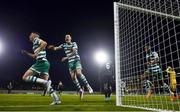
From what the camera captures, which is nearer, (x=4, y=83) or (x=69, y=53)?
(x=69, y=53)

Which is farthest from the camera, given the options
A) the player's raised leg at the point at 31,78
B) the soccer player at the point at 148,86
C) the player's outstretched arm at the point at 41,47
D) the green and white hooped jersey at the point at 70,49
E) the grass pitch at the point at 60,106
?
the green and white hooped jersey at the point at 70,49

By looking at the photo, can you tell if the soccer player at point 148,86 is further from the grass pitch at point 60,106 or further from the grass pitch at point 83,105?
the grass pitch at point 60,106

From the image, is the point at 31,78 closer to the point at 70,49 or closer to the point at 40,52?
the point at 40,52

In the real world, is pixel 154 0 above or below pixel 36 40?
above

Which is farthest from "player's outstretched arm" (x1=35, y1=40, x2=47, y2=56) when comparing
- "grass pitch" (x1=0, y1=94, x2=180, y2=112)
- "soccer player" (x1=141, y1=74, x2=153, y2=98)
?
"soccer player" (x1=141, y1=74, x2=153, y2=98)

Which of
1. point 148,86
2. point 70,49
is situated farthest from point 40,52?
point 148,86

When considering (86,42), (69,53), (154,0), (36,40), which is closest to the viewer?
(154,0)

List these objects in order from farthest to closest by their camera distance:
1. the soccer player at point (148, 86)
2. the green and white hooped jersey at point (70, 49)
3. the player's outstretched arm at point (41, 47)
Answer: the green and white hooped jersey at point (70, 49) → the soccer player at point (148, 86) → the player's outstretched arm at point (41, 47)

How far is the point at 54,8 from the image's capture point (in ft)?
112

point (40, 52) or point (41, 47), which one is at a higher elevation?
point (41, 47)

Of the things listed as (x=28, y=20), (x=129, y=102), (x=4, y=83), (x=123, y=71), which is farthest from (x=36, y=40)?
(x=28, y=20)

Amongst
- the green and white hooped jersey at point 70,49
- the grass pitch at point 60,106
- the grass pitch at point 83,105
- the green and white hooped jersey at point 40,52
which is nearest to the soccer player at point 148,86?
the grass pitch at point 83,105

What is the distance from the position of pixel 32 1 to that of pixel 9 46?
6.34 m

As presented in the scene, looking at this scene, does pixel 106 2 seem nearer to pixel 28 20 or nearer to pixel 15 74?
pixel 28 20
